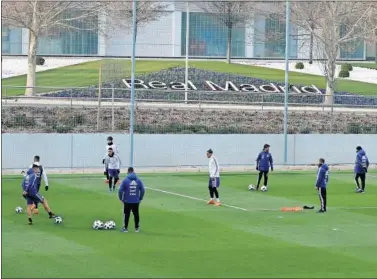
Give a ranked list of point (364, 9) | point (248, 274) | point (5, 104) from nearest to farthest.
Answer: point (248, 274)
point (5, 104)
point (364, 9)

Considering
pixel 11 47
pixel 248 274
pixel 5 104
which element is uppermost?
Result: pixel 11 47

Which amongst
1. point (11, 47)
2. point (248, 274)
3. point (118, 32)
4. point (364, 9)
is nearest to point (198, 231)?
point (248, 274)

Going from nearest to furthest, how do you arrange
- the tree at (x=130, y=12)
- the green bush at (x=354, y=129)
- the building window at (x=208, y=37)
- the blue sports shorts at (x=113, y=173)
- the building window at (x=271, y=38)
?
the blue sports shorts at (x=113, y=173) → the green bush at (x=354, y=129) → the tree at (x=130, y=12) → the building window at (x=271, y=38) → the building window at (x=208, y=37)

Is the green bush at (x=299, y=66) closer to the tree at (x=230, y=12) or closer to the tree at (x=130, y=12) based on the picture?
the tree at (x=230, y=12)

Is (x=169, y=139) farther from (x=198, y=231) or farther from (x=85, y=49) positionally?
(x=85, y=49)

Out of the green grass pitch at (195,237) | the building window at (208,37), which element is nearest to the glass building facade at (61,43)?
the building window at (208,37)

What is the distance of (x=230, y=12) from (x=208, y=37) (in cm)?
792

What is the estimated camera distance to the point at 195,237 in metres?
26.3

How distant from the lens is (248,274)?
2119 centimetres

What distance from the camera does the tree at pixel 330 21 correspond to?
62.0 metres

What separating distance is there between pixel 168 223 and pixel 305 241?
4644 millimetres

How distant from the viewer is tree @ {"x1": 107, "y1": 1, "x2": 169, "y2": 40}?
205 ft

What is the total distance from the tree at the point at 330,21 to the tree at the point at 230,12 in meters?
9.22

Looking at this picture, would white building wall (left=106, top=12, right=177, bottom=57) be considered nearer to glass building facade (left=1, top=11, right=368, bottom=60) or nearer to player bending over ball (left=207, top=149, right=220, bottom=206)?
glass building facade (left=1, top=11, right=368, bottom=60)
